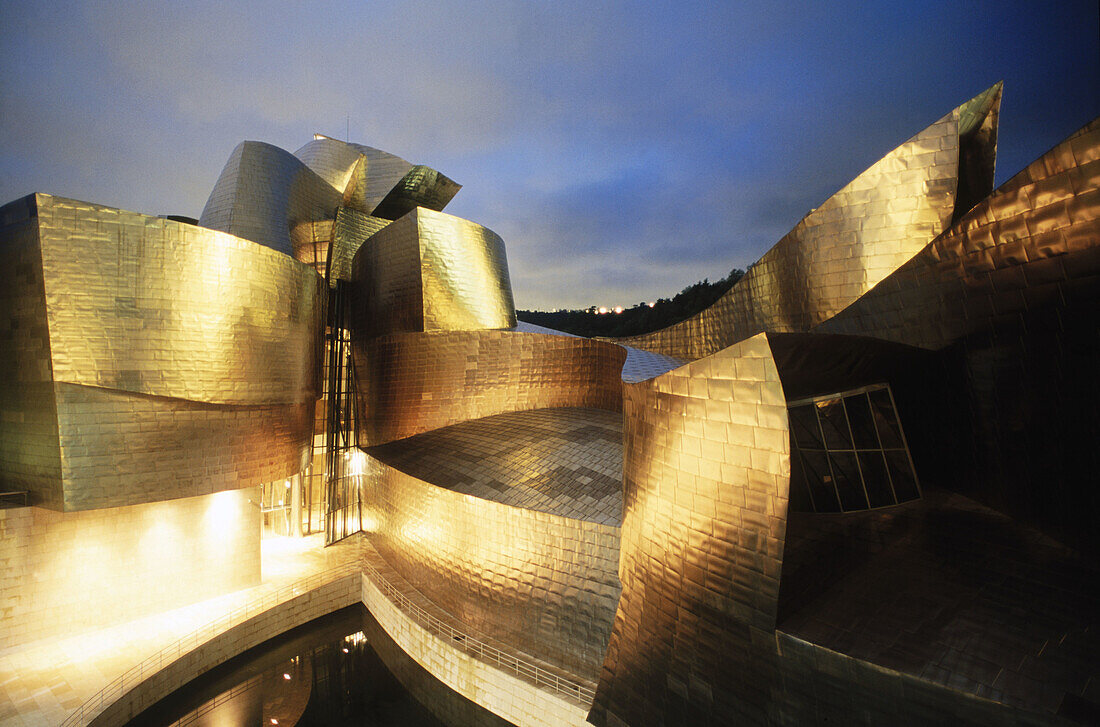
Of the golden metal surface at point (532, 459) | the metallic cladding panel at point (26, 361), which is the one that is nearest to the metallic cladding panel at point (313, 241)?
the metallic cladding panel at point (26, 361)

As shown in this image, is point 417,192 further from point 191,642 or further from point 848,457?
point 848,457

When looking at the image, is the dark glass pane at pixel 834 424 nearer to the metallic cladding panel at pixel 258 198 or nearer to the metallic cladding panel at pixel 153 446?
the metallic cladding panel at pixel 153 446

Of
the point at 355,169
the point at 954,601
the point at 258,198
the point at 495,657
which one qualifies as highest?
the point at 355,169

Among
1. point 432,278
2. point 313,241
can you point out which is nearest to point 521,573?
point 432,278

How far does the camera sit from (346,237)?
53.5ft

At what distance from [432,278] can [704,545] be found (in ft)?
32.2

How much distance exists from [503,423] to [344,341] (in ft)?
22.8

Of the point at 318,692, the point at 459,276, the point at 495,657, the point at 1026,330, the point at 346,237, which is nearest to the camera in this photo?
the point at 1026,330

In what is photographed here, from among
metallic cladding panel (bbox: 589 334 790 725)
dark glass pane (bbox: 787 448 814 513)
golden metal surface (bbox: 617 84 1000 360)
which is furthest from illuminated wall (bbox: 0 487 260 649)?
golden metal surface (bbox: 617 84 1000 360)

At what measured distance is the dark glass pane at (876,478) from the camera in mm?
5988

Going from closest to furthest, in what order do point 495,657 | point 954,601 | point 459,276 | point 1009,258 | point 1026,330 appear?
1. point 954,601
2. point 1009,258
3. point 1026,330
4. point 495,657
5. point 459,276

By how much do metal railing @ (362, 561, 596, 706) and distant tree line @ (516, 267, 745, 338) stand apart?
2406cm

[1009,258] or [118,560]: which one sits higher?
[1009,258]

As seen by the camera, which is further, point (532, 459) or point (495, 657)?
point (532, 459)
